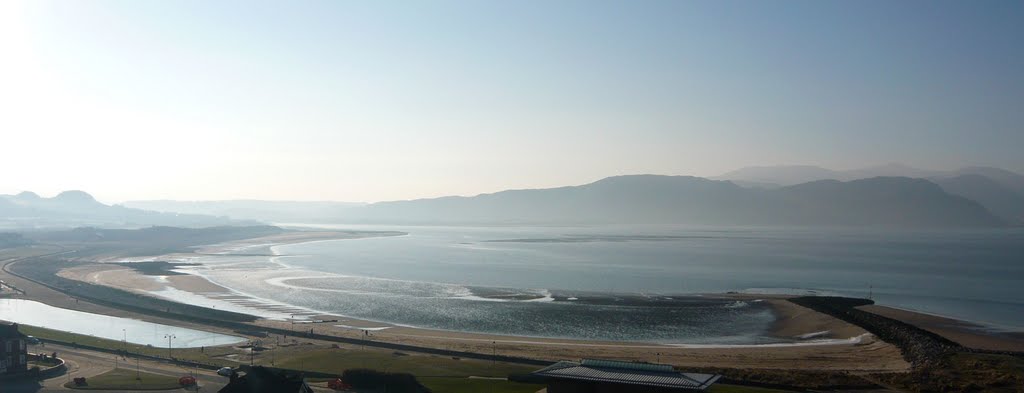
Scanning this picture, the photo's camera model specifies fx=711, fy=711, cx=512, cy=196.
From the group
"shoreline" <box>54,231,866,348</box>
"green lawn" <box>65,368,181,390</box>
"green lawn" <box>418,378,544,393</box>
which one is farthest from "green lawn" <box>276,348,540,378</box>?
"shoreline" <box>54,231,866,348</box>

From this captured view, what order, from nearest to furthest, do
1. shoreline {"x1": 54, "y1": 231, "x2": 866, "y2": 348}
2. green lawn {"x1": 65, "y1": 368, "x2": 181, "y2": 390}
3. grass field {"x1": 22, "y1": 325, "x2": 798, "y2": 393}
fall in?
green lawn {"x1": 65, "y1": 368, "x2": 181, "y2": 390} → grass field {"x1": 22, "y1": 325, "x2": 798, "y2": 393} → shoreline {"x1": 54, "y1": 231, "x2": 866, "y2": 348}

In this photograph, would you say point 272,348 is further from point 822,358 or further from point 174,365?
point 822,358

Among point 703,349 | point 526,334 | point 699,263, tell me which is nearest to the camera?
point 703,349

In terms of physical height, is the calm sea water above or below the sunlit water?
above

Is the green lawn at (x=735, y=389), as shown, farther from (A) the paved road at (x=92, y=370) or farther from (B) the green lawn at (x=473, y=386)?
(A) the paved road at (x=92, y=370)

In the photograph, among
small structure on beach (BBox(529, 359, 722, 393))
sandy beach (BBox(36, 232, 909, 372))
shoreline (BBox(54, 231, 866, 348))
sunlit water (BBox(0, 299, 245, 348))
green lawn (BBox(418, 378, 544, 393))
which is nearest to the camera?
small structure on beach (BBox(529, 359, 722, 393))

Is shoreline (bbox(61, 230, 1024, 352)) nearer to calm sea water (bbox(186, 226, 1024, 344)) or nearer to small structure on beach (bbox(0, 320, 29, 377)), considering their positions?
calm sea water (bbox(186, 226, 1024, 344))

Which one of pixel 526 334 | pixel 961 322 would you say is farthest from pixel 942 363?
pixel 526 334
